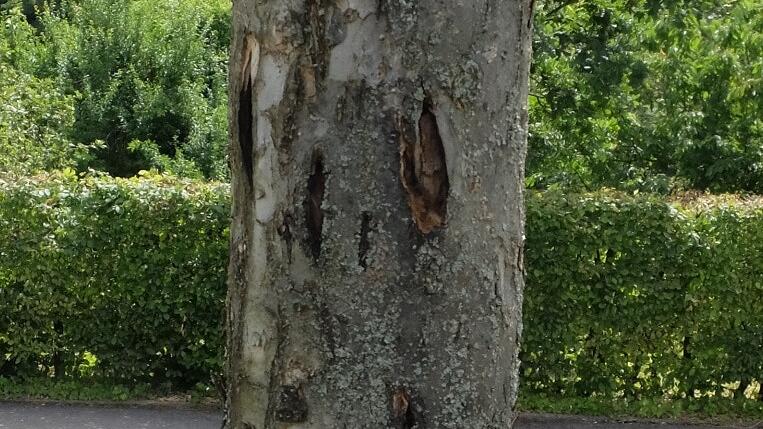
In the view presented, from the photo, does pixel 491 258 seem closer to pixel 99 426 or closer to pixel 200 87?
pixel 99 426

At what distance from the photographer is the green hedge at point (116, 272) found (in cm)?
779

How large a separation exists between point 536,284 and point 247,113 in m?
6.19

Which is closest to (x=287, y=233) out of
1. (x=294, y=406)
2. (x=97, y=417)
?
(x=294, y=406)

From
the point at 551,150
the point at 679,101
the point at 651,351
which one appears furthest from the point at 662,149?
the point at 651,351

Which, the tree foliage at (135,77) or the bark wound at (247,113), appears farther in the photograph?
the tree foliage at (135,77)

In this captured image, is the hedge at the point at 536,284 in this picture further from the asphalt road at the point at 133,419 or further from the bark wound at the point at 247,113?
the bark wound at the point at 247,113

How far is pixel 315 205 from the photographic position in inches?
70.9

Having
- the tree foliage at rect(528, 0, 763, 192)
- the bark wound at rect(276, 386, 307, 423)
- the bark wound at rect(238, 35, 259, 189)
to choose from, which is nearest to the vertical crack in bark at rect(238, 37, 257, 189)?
the bark wound at rect(238, 35, 259, 189)

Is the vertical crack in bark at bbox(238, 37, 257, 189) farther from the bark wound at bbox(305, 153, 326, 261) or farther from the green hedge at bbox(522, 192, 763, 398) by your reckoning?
the green hedge at bbox(522, 192, 763, 398)

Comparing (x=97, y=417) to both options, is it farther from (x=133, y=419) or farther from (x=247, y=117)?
(x=247, y=117)

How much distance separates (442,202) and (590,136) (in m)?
9.81

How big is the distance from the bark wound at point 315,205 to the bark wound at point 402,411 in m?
0.30

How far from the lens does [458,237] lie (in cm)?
180

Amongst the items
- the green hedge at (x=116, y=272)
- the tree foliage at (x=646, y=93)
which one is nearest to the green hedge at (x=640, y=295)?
the tree foliage at (x=646, y=93)
